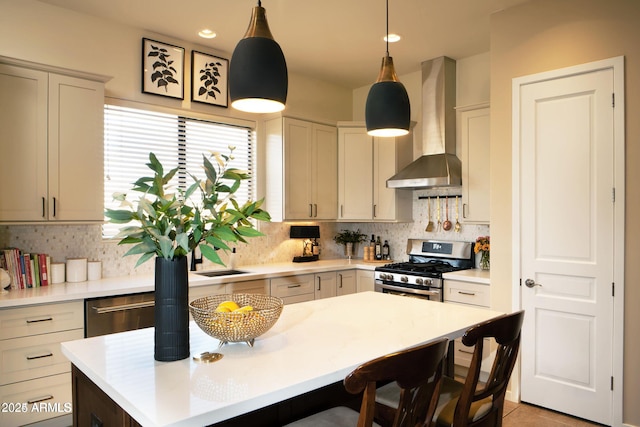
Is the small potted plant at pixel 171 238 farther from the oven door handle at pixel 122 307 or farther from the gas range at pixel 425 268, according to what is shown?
the gas range at pixel 425 268

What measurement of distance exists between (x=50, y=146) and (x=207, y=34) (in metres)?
1.63

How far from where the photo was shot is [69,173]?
3113 mm

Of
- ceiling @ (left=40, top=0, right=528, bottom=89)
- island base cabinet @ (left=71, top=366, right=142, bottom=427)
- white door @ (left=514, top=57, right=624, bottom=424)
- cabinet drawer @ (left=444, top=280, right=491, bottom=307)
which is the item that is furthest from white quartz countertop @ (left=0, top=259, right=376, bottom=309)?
ceiling @ (left=40, top=0, right=528, bottom=89)

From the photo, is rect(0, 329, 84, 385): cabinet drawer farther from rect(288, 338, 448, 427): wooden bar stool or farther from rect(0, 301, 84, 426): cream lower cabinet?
rect(288, 338, 448, 427): wooden bar stool

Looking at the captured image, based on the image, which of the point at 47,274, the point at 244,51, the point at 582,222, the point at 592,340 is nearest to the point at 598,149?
the point at 582,222

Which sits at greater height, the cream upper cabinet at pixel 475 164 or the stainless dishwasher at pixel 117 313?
the cream upper cabinet at pixel 475 164

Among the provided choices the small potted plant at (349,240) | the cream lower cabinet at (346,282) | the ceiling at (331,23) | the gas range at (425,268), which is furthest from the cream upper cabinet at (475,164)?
the small potted plant at (349,240)

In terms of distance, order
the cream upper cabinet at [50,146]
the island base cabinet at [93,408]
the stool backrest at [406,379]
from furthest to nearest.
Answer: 1. the cream upper cabinet at [50,146]
2. the island base cabinet at [93,408]
3. the stool backrest at [406,379]

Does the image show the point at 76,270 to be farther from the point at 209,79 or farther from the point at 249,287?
the point at 209,79

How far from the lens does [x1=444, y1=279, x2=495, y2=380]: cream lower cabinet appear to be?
3.62 meters

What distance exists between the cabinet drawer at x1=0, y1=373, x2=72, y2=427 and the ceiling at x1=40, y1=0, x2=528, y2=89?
269cm

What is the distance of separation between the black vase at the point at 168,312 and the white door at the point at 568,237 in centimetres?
264

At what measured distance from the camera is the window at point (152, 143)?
3.65m

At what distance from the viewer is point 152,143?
388 centimetres
